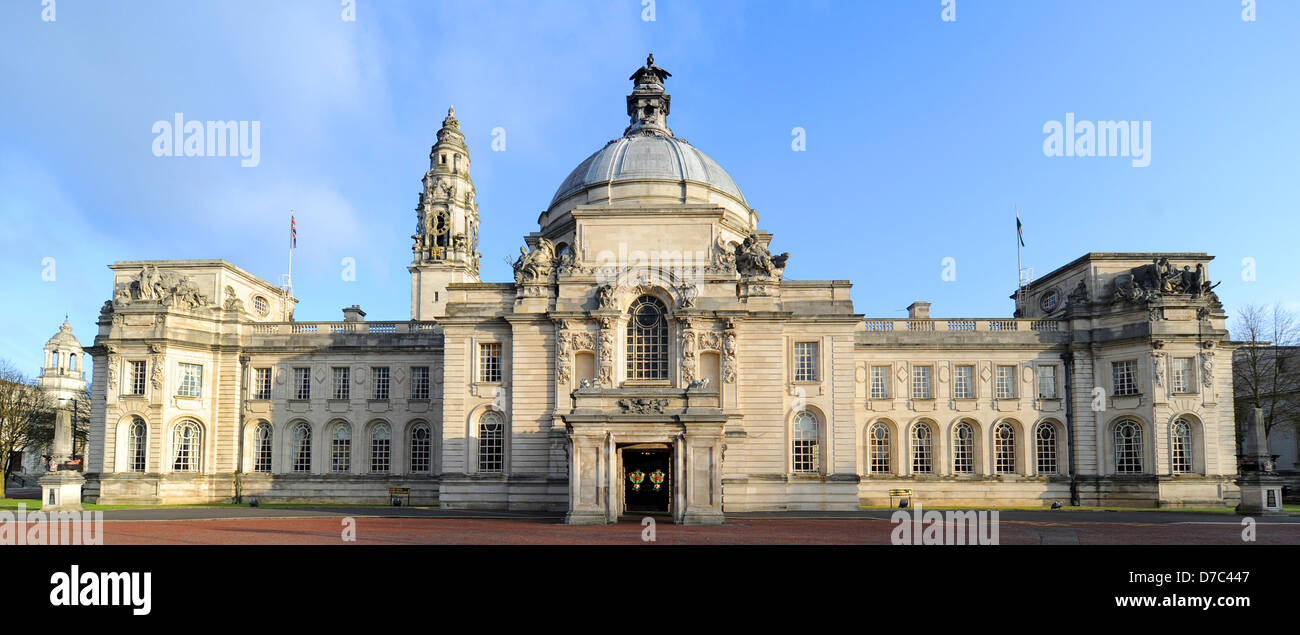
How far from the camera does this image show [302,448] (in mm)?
53719

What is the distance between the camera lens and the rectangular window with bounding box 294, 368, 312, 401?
53.9 metres

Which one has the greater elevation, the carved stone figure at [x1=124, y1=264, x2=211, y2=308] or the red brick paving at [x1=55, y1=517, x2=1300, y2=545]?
the carved stone figure at [x1=124, y1=264, x2=211, y2=308]

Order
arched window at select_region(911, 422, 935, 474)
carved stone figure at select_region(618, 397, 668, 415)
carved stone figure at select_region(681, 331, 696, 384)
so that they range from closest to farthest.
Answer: carved stone figure at select_region(618, 397, 668, 415), carved stone figure at select_region(681, 331, 696, 384), arched window at select_region(911, 422, 935, 474)

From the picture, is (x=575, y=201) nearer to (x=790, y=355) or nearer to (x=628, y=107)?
(x=628, y=107)

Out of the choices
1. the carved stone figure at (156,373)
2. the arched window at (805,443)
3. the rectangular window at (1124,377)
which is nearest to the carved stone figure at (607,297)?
the arched window at (805,443)

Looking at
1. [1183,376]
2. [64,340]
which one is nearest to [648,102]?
[1183,376]

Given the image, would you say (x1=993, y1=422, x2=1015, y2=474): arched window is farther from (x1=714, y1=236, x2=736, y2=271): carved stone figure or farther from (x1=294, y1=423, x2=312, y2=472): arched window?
(x1=294, y1=423, x2=312, y2=472): arched window

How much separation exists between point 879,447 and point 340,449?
33115 mm

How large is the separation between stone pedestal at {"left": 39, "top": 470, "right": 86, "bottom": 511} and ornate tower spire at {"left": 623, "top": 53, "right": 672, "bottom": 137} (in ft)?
128

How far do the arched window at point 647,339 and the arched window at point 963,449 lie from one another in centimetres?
1964

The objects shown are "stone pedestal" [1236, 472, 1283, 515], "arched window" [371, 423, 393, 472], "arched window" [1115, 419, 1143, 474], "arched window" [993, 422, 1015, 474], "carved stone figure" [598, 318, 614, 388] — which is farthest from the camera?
"arched window" [371, 423, 393, 472]

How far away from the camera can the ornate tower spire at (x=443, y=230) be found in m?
67.5

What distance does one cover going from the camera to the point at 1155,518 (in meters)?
37.9

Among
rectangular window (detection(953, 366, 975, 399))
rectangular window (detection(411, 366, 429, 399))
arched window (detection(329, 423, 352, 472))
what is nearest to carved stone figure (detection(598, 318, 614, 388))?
rectangular window (detection(411, 366, 429, 399))
